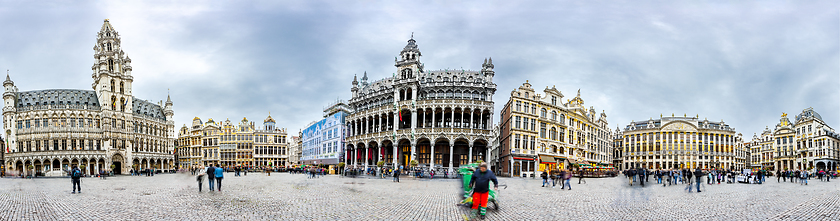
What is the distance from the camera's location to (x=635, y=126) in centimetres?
11806

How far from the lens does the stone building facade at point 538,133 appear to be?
5888cm

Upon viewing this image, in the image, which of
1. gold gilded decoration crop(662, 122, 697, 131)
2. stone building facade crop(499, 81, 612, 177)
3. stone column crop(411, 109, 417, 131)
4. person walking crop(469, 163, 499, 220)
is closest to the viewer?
person walking crop(469, 163, 499, 220)

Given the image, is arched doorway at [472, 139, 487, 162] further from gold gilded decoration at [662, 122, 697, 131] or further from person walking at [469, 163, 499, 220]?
gold gilded decoration at [662, 122, 697, 131]

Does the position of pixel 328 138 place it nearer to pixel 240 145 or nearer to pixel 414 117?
pixel 414 117

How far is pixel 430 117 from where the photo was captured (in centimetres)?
6819

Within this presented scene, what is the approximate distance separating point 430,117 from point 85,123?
65.3 metres

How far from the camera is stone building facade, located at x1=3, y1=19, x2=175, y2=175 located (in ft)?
288

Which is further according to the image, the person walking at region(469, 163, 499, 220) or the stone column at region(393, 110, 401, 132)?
the stone column at region(393, 110, 401, 132)

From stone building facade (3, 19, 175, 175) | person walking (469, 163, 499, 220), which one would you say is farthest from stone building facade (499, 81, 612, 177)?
stone building facade (3, 19, 175, 175)

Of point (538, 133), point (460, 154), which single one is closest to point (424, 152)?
point (460, 154)

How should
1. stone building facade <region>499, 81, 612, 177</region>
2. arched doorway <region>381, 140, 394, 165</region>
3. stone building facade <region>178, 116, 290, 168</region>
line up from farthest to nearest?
stone building facade <region>178, 116, 290, 168</region>
arched doorway <region>381, 140, 394, 165</region>
stone building facade <region>499, 81, 612, 177</region>

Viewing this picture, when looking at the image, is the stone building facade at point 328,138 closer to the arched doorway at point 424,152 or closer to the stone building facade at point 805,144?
the arched doorway at point 424,152

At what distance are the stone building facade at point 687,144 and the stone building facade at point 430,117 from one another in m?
57.1

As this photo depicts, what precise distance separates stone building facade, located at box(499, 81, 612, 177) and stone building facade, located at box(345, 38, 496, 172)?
4294 millimetres
